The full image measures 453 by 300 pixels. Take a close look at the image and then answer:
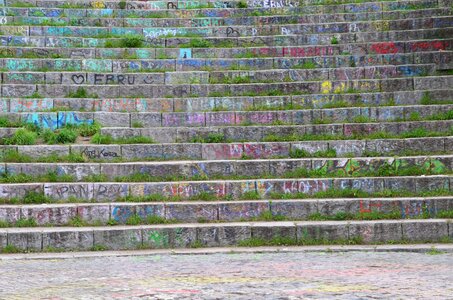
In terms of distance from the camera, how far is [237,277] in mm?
8867

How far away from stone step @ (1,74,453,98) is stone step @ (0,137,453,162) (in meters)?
2.42

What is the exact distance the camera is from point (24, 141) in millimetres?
13148

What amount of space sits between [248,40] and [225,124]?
442 centimetres

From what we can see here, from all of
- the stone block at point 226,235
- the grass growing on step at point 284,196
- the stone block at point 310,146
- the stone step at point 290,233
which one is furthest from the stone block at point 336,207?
the stone block at point 310,146

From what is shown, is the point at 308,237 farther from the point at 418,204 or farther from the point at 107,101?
the point at 107,101

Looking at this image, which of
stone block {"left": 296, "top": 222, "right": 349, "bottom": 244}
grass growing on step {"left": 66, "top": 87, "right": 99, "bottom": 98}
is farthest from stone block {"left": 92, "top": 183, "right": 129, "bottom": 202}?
grass growing on step {"left": 66, "top": 87, "right": 99, "bottom": 98}

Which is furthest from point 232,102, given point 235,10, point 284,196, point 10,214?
point 235,10

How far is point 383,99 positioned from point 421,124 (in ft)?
4.43

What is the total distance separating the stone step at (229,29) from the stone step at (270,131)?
5.02m

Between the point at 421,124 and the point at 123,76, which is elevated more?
the point at 123,76

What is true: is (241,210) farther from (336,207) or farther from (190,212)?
(336,207)

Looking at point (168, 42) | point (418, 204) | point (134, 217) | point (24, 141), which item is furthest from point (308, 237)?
point (168, 42)

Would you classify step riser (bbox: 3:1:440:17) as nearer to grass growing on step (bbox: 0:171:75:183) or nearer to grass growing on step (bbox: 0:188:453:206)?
grass growing on step (bbox: 0:171:75:183)

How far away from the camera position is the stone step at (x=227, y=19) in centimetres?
1862
